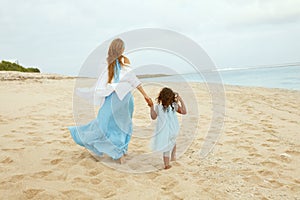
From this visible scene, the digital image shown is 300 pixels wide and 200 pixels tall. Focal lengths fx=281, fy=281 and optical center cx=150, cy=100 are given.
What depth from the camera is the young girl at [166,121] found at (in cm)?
352

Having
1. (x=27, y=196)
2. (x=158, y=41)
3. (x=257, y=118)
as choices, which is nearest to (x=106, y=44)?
(x=158, y=41)

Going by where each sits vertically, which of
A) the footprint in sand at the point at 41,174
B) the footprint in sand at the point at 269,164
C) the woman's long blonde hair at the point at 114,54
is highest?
the woman's long blonde hair at the point at 114,54

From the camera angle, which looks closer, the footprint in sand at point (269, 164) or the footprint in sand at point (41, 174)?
the footprint in sand at point (41, 174)

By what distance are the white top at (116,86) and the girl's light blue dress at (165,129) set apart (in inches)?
17.3

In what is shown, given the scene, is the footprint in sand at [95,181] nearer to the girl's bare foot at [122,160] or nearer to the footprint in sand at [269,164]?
the girl's bare foot at [122,160]

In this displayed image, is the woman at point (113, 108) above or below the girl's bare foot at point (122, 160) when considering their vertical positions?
above

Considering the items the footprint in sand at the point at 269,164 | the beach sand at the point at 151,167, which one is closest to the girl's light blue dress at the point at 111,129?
the beach sand at the point at 151,167

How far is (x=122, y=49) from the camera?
3684 mm

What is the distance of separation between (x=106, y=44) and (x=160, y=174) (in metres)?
1.84

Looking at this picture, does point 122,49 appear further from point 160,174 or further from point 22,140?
point 22,140

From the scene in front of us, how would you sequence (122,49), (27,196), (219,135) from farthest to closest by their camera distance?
(219,135) < (122,49) < (27,196)

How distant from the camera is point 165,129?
11.6ft

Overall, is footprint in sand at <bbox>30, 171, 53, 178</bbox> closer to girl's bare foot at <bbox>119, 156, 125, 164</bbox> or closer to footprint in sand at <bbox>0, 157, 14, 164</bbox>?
footprint in sand at <bbox>0, 157, 14, 164</bbox>

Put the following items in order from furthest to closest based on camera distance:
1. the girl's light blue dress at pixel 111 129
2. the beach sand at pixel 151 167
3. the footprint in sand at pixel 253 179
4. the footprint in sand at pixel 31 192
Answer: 1. the girl's light blue dress at pixel 111 129
2. the footprint in sand at pixel 253 179
3. the beach sand at pixel 151 167
4. the footprint in sand at pixel 31 192
